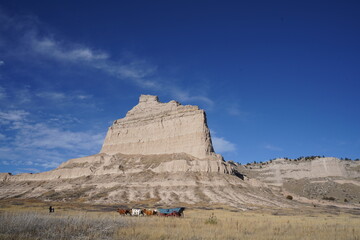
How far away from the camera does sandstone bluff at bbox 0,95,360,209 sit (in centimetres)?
6438

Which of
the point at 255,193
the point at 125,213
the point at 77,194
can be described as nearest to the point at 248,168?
the point at 255,193

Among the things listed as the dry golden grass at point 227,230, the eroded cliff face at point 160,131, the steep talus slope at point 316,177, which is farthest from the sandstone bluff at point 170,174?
the dry golden grass at point 227,230

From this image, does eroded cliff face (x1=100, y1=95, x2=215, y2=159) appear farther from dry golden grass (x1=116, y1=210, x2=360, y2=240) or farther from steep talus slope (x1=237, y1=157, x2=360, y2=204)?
dry golden grass (x1=116, y1=210, x2=360, y2=240)

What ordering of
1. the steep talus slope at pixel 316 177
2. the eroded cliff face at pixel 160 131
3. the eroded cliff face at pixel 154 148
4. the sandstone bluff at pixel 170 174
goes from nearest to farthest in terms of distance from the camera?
the sandstone bluff at pixel 170 174 < the eroded cliff face at pixel 154 148 < the steep talus slope at pixel 316 177 < the eroded cliff face at pixel 160 131

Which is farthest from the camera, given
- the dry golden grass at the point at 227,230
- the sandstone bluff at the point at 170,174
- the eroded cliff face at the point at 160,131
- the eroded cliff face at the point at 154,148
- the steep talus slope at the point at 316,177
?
the eroded cliff face at the point at 160,131

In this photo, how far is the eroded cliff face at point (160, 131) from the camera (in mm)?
88250

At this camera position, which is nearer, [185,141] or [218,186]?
[218,186]

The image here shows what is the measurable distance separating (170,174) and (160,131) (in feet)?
82.9

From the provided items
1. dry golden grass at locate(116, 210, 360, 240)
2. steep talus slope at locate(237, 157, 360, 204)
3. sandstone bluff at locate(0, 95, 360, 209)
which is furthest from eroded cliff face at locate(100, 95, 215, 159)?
dry golden grass at locate(116, 210, 360, 240)

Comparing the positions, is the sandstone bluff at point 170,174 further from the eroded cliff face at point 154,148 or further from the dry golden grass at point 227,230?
the dry golden grass at point 227,230

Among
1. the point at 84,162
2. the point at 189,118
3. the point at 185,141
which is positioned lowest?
the point at 84,162

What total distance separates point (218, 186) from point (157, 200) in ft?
53.5

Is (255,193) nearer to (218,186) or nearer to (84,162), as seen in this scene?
(218,186)

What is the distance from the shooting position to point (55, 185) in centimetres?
8406
